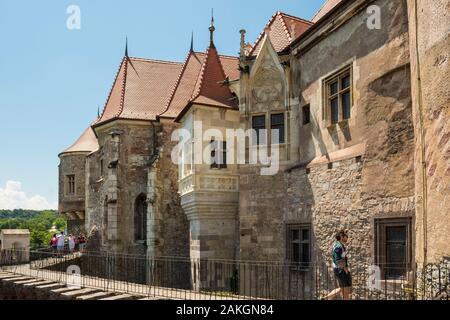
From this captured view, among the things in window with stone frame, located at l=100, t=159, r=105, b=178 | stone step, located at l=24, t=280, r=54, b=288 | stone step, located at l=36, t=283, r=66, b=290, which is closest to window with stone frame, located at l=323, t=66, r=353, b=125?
stone step, located at l=36, t=283, r=66, b=290

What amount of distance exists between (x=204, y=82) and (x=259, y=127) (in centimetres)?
348

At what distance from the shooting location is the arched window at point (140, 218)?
26.1 meters

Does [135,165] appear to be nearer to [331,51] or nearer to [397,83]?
[331,51]

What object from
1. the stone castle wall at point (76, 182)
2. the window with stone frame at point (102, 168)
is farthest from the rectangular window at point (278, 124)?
the stone castle wall at point (76, 182)

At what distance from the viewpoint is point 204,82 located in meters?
20.1

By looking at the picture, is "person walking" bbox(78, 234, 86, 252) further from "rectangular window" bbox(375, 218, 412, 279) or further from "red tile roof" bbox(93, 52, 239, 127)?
"rectangular window" bbox(375, 218, 412, 279)

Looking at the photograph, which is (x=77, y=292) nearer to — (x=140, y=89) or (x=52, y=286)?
(x=52, y=286)

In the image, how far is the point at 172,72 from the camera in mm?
29516

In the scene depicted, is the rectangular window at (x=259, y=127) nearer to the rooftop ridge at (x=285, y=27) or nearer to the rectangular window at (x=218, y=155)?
the rectangular window at (x=218, y=155)

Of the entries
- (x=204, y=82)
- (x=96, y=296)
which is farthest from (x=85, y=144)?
(x=96, y=296)

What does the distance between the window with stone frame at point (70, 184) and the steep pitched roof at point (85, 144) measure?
1686 millimetres

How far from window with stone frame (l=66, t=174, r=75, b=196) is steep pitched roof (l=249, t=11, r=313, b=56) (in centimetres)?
1981

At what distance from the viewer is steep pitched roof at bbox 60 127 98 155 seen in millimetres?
34062

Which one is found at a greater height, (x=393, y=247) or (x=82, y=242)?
(x=393, y=247)
